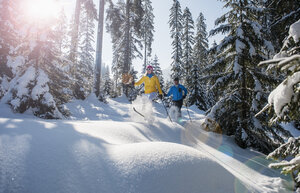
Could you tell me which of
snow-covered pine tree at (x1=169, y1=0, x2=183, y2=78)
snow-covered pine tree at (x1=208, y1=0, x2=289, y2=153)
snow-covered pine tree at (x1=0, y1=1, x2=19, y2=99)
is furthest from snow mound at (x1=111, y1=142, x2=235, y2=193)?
snow-covered pine tree at (x1=169, y1=0, x2=183, y2=78)

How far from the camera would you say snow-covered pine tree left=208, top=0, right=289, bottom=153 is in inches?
296

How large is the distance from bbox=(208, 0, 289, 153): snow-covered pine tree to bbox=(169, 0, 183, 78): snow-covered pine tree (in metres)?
23.2

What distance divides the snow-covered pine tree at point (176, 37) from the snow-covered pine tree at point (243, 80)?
23.2 m

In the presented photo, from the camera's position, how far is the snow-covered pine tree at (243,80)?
752cm

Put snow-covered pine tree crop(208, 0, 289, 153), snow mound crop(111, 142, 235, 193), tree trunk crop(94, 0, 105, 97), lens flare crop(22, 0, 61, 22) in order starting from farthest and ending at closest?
tree trunk crop(94, 0, 105, 97) → lens flare crop(22, 0, 61, 22) → snow-covered pine tree crop(208, 0, 289, 153) → snow mound crop(111, 142, 235, 193)

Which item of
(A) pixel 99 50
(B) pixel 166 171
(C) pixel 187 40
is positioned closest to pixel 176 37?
(C) pixel 187 40

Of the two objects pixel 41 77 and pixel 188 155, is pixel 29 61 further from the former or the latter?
pixel 188 155

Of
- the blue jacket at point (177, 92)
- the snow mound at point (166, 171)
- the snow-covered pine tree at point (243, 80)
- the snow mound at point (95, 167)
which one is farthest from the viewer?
the blue jacket at point (177, 92)

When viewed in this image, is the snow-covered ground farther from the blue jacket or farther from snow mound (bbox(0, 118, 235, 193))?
the blue jacket

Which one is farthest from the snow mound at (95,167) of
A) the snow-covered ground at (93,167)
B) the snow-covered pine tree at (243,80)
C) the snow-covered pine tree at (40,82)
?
the snow-covered pine tree at (243,80)

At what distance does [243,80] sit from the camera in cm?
785

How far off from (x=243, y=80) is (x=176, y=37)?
89.3 feet

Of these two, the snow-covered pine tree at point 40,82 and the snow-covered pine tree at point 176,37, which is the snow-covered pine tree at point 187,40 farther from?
the snow-covered pine tree at point 40,82

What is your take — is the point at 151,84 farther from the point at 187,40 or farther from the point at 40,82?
the point at 187,40
